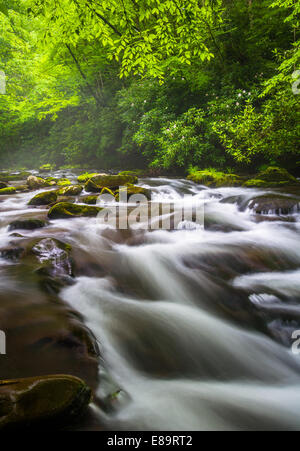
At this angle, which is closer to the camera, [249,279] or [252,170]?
[249,279]

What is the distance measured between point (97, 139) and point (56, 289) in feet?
47.0

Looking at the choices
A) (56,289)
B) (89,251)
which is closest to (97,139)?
(89,251)

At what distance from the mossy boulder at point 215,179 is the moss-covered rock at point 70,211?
15.4 ft

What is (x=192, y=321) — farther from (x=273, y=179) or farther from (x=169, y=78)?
(x=169, y=78)

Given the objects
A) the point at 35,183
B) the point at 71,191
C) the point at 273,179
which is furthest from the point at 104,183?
the point at 273,179

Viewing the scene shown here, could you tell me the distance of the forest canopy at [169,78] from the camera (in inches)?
189

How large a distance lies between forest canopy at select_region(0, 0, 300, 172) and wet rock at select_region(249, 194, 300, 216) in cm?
272

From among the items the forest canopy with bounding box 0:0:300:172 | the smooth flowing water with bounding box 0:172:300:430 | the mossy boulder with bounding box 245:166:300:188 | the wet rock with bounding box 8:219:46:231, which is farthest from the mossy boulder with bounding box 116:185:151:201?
the mossy boulder with bounding box 245:166:300:188

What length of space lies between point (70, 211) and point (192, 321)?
3.57 m

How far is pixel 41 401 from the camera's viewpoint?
1.06 m

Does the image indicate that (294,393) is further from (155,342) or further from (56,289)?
(56,289)

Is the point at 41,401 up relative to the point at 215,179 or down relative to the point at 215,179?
down

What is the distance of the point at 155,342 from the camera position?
2119 millimetres

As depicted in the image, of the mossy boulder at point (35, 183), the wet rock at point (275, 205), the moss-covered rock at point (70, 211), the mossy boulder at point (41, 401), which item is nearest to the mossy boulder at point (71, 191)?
the moss-covered rock at point (70, 211)
